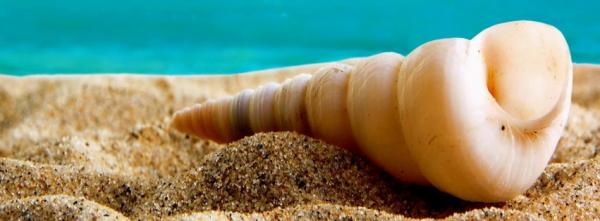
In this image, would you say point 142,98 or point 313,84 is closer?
point 313,84

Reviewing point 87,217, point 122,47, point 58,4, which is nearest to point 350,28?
point 122,47

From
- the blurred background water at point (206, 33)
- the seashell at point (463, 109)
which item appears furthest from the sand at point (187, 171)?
the blurred background water at point (206, 33)

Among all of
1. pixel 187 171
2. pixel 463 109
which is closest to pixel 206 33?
pixel 187 171

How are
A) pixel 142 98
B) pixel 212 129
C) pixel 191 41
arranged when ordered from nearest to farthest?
1. pixel 212 129
2. pixel 142 98
3. pixel 191 41

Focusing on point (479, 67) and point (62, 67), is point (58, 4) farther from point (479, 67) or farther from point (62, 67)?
point (479, 67)

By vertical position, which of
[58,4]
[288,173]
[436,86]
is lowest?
[288,173]

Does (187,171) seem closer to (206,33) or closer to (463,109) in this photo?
(463,109)

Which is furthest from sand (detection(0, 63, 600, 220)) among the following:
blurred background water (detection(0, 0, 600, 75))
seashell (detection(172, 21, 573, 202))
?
blurred background water (detection(0, 0, 600, 75))
